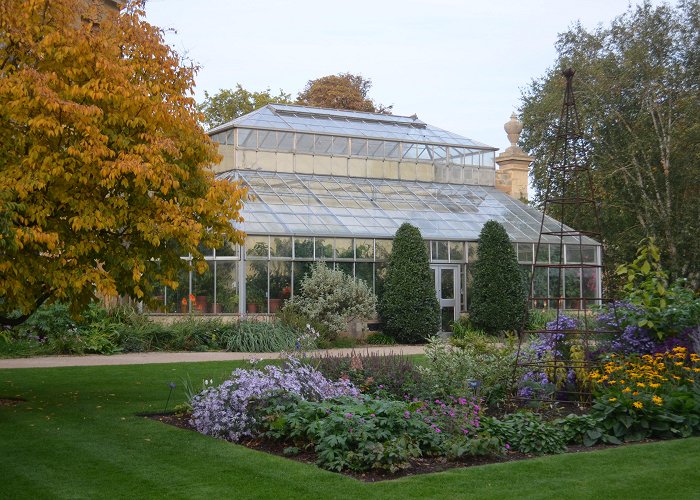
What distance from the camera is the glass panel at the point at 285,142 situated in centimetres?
2669

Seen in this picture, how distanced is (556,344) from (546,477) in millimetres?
3951

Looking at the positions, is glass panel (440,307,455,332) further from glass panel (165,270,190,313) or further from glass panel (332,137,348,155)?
glass panel (165,270,190,313)

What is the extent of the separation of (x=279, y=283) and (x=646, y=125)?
1400 cm

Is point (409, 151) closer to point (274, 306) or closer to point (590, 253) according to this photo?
point (590, 253)

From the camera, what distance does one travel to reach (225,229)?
37.7ft

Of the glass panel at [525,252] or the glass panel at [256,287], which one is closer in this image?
the glass panel at [256,287]

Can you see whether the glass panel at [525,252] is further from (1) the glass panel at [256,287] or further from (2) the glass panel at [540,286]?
(1) the glass panel at [256,287]

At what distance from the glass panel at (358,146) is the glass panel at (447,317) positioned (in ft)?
20.5

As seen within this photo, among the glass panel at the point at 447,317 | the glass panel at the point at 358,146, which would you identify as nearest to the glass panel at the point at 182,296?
the glass panel at the point at 447,317

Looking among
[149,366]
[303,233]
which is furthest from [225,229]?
[303,233]

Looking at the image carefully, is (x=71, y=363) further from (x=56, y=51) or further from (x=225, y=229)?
(x=56, y=51)

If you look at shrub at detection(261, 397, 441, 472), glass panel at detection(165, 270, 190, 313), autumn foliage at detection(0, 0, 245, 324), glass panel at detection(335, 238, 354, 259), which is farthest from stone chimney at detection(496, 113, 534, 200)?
shrub at detection(261, 397, 441, 472)

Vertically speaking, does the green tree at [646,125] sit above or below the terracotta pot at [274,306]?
above

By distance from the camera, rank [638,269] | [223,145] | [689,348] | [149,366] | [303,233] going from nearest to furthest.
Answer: [689,348] < [638,269] < [149,366] < [303,233] < [223,145]
